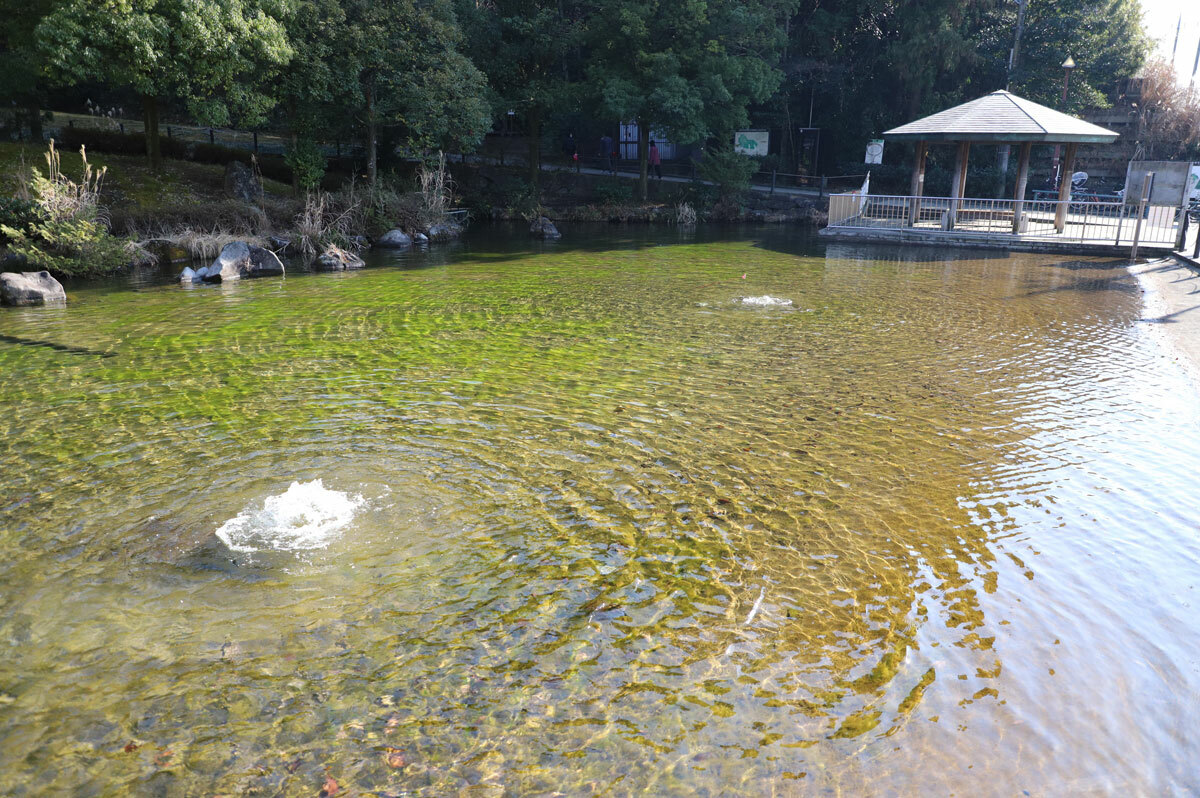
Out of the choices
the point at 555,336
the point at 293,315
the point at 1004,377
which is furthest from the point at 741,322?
the point at 293,315

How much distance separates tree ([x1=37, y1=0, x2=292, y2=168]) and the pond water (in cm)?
962

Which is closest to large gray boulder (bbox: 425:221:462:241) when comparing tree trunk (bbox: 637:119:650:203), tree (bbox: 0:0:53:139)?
tree trunk (bbox: 637:119:650:203)

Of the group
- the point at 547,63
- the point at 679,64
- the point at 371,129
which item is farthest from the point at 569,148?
the point at 371,129

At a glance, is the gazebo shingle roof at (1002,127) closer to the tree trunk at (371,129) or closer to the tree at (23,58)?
the tree trunk at (371,129)

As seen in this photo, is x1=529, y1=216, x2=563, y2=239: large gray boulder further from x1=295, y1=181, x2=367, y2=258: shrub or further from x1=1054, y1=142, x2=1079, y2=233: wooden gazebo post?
x1=1054, y1=142, x2=1079, y2=233: wooden gazebo post

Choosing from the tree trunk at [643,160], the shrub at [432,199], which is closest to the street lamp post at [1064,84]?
the tree trunk at [643,160]

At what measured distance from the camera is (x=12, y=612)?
426cm

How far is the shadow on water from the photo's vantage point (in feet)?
31.7

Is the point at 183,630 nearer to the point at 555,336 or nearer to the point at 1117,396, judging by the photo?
the point at 555,336

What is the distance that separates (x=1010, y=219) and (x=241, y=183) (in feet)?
71.5

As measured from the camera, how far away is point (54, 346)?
10047mm

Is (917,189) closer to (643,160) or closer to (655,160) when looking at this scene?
(643,160)

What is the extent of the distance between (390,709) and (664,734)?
1211 millimetres

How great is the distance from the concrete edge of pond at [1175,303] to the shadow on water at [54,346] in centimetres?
1220
